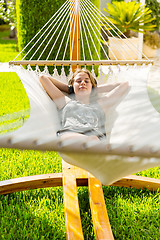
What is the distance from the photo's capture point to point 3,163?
207cm

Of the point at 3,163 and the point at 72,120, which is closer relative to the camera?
the point at 72,120

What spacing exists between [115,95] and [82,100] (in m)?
0.19

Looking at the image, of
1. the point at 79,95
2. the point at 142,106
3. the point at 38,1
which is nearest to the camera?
the point at 142,106

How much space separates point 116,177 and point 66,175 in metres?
0.65

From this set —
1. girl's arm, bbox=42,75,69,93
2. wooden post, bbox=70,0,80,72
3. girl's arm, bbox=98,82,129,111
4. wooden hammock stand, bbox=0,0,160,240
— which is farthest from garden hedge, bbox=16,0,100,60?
wooden hammock stand, bbox=0,0,160,240

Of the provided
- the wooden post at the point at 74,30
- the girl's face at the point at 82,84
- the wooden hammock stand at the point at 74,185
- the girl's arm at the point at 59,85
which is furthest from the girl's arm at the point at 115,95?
the wooden post at the point at 74,30

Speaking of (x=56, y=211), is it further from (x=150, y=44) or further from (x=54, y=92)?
(x=150, y=44)

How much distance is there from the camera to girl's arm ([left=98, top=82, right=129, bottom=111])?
1.62m

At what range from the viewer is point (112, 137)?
1045mm

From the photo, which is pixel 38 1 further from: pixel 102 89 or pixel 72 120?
pixel 72 120

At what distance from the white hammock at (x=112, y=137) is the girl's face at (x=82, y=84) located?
20 cm

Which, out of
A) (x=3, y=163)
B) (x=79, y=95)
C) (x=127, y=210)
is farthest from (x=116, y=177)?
(x=3, y=163)

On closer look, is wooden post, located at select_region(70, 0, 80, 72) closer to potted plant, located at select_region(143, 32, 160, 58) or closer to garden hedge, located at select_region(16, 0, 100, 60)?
garden hedge, located at select_region(16, 0, 100, 60)

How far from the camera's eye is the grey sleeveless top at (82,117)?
1426 mm
